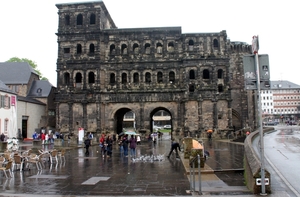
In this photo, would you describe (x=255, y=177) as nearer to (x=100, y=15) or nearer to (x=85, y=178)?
(x=85, y=178)

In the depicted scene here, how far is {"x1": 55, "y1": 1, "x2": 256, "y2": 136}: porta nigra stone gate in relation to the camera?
44062 millimetres

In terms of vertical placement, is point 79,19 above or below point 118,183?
above

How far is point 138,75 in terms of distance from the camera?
45.7 meters

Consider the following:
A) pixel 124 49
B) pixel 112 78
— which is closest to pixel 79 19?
pixel 124 49

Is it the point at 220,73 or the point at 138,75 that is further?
the point at 138,75

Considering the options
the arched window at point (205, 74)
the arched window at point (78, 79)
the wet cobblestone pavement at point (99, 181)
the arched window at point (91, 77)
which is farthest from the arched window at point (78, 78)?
the wet cobblestone pavement at point (99, 181)

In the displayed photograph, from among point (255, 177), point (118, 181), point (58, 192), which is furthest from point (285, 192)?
point (58, 192)

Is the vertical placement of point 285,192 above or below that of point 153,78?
below

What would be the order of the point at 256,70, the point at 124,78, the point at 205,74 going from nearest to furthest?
the point at 256,70
the point at 205,74
the point at 124,78

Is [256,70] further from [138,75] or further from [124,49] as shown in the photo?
[124,49]

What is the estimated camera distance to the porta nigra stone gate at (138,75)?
44.1 metres

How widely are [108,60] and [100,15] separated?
22.8ft

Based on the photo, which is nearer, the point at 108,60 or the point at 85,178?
the point at 85,178

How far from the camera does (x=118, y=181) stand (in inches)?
465
